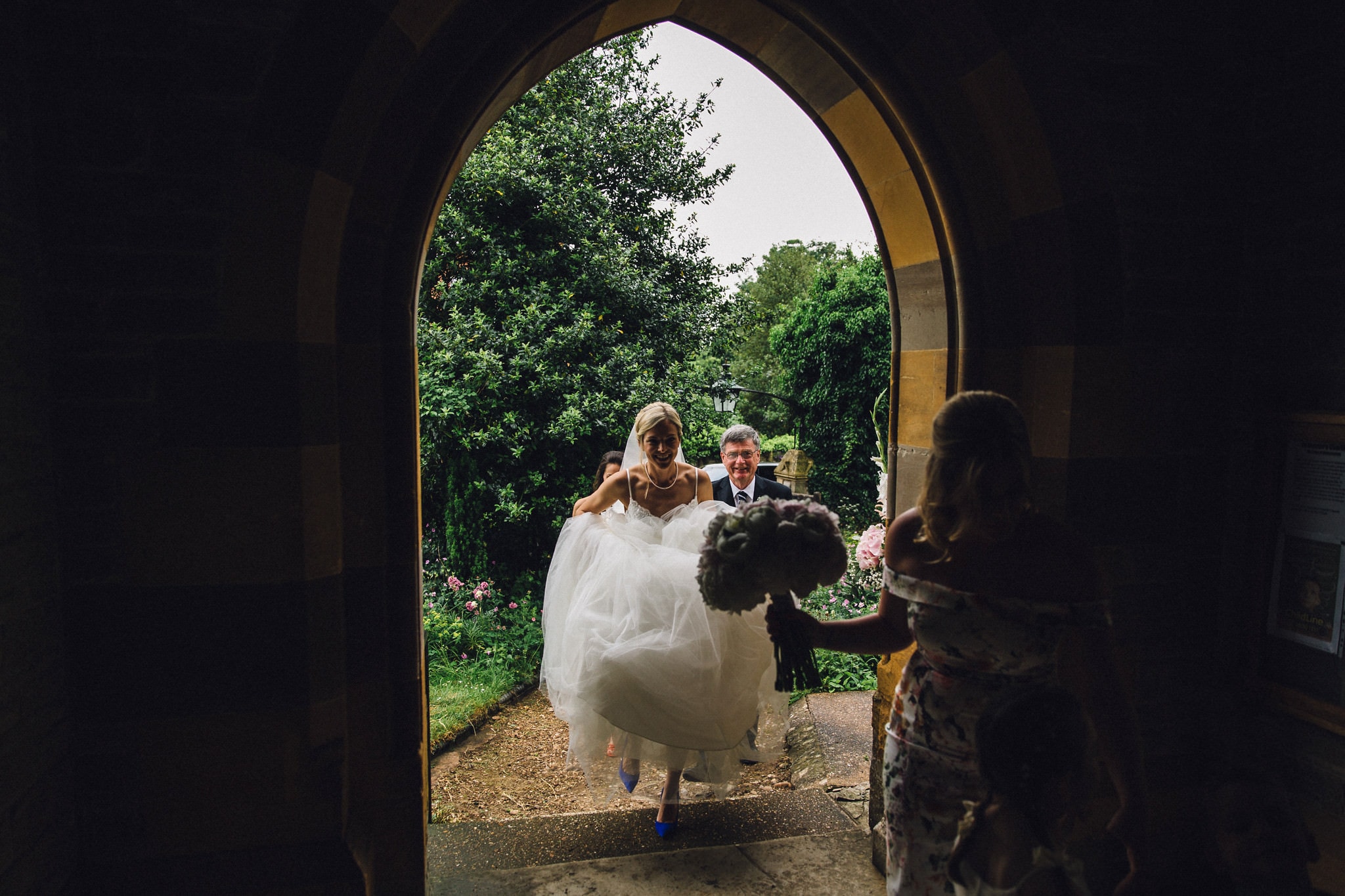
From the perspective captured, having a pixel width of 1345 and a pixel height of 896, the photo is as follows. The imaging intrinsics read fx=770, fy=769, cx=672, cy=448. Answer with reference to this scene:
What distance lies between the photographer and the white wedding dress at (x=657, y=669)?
Answer: 3250mm

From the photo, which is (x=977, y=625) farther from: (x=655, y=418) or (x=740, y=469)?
(x=740, y=469)

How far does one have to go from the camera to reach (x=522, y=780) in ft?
14.8

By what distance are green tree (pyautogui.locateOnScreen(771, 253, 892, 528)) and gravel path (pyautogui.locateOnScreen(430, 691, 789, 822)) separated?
→ 8.40 meters

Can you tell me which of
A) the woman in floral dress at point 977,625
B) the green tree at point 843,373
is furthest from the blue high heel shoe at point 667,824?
the green tree at point 843,373

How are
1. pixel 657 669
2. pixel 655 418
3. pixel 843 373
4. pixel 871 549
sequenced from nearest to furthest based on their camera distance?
1. pixel 657 669
2. pixel 655 418
3. pixel 871 549
4. pixel 843 373

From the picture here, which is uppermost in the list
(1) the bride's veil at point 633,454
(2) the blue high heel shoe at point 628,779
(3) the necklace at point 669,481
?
(1) the bride's veil at point 633,454

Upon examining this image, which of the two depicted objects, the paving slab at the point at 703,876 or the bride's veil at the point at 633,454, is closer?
the paving slab at the point at 703,876

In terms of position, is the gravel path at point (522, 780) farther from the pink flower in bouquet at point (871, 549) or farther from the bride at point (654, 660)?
the pink flower in bouquet at point (871, 549)

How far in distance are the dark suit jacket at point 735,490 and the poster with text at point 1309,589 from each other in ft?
7.90

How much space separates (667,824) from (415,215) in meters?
2.78

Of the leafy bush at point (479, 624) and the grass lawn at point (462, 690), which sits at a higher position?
the leafy bush at point (479, 624)

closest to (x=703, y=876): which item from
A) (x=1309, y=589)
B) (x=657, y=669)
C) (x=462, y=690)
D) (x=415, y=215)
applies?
(x=657, y=669)

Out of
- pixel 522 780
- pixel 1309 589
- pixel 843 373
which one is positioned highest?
pixel 843 373

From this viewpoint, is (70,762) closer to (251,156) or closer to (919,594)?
(251,156)
